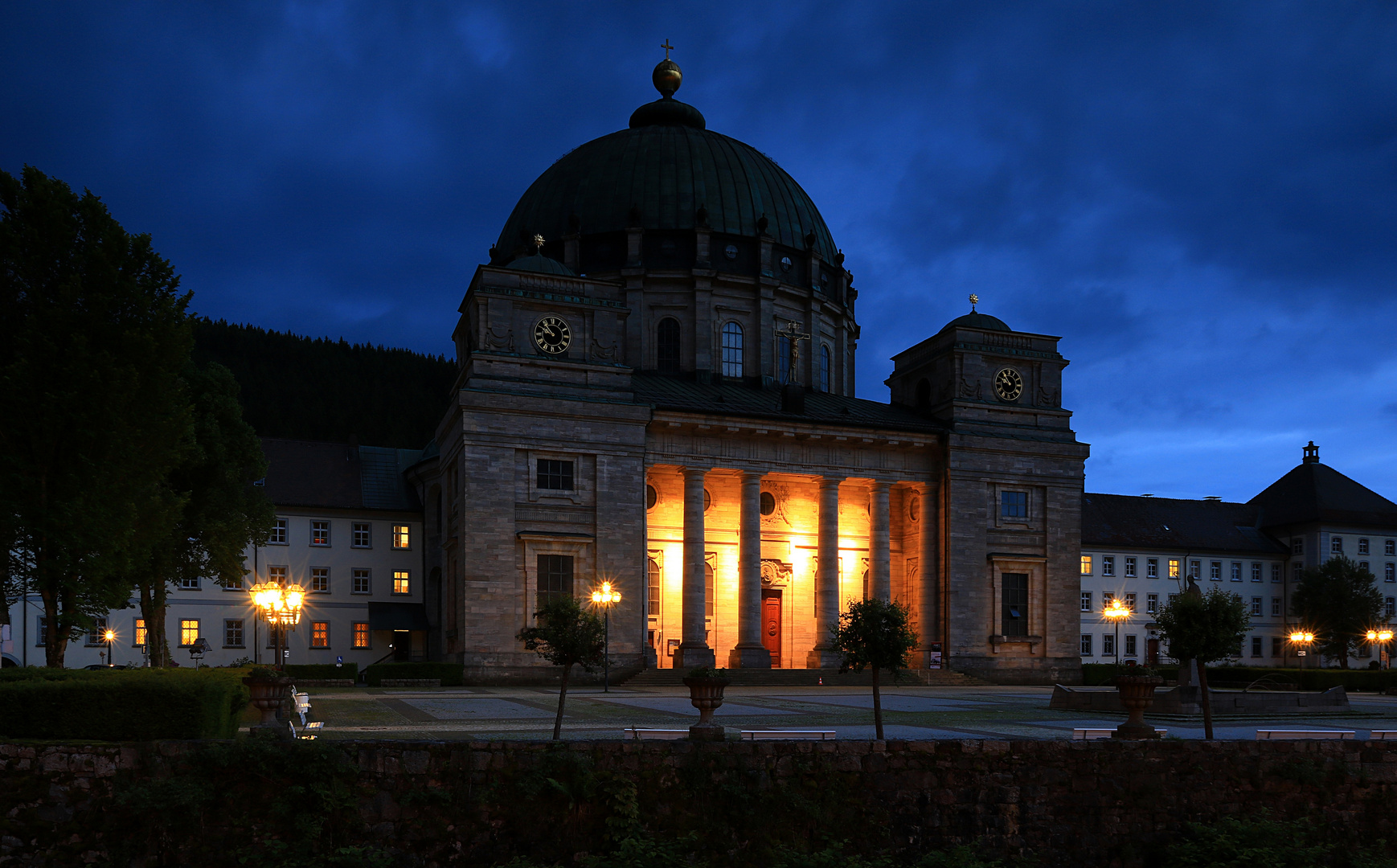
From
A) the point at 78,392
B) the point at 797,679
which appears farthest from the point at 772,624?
the point at 78,392

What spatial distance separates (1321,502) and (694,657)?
191 ft

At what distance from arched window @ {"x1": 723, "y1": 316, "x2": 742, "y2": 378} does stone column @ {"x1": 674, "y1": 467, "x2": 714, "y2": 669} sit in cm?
1112

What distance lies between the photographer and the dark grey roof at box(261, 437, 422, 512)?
62062mm

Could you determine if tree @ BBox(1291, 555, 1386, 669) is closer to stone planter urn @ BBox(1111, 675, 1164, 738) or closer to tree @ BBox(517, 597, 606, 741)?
stone planter urn @ BBox(1111, 675, 1164, 738)

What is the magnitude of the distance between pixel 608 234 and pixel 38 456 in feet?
142

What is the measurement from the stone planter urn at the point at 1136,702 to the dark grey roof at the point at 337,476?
1858 inches

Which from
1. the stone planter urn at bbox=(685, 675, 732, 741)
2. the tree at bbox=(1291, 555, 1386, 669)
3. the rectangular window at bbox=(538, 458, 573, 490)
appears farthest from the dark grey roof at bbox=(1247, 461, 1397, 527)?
the stone planter urn at bbox=(685, 675, 732, 741)

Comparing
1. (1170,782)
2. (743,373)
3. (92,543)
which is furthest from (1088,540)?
(92,543)

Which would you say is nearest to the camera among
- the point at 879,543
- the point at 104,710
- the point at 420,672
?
the point at 104,710

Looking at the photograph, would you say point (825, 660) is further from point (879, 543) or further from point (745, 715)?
point (745, 715)

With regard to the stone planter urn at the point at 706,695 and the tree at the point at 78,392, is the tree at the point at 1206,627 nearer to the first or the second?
the stone planter urn at the point at 706,695

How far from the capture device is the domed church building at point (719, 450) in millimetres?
50688

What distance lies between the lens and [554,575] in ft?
167

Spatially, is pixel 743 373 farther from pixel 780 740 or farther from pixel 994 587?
pixel 780 740
